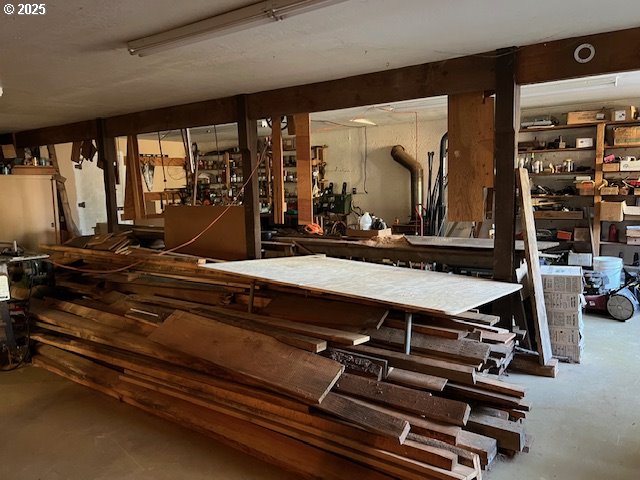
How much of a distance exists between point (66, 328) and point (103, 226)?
2795 mm

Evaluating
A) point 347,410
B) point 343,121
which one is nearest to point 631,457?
point 347,410

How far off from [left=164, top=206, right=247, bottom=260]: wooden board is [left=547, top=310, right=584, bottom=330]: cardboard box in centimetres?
272

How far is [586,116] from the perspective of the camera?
611 centimetres

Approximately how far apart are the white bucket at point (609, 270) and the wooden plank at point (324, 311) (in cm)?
343

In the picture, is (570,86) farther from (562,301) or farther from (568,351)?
(568,351)

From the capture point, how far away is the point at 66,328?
4098 millimetres

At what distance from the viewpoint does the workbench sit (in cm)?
372

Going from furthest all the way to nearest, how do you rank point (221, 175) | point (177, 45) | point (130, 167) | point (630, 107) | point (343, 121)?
point (221, 175) → point (343, 121) → point (630, 107) → point (130, 167) → point (177, 45)

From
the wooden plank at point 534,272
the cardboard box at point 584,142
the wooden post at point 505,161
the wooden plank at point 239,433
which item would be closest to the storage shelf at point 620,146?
the cardboard box at point 584,142

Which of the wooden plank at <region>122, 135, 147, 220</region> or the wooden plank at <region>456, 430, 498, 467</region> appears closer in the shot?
the wooden plank at <region>456, 430, 498, 467</region>

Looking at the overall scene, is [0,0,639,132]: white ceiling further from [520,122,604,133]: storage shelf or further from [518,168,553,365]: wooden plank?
[520,122,604,133]: storage shelf

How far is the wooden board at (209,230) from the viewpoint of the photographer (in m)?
4.59

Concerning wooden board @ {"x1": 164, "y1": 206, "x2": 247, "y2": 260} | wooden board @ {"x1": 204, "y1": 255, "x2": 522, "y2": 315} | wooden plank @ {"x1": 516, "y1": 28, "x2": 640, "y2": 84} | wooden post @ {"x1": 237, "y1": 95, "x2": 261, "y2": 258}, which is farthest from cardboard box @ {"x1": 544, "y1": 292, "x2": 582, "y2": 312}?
wooden board @ {"x1": 164, "y1": 206, "x2": 247, "y2": 260}

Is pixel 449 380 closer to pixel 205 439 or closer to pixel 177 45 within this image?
pixel 205 439
